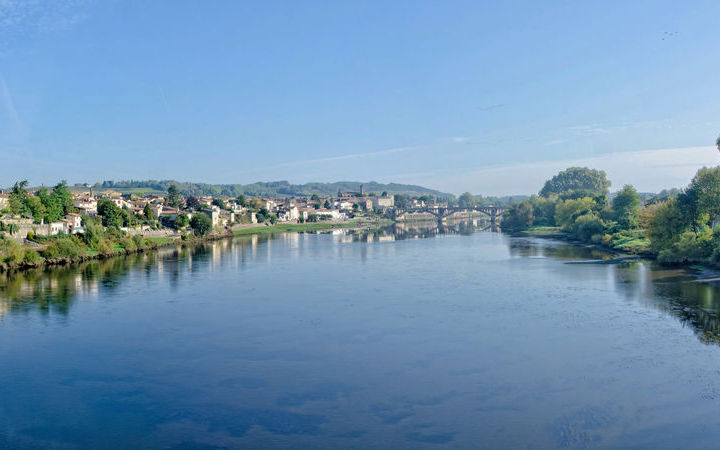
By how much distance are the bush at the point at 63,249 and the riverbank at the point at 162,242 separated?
142 millimetres

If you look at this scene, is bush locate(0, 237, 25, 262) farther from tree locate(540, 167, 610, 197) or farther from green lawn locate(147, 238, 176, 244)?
tree locate(540, 167, 610, 197)

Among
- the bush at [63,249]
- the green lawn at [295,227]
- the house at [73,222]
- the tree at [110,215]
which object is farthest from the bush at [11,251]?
the green lawn at [295,227]

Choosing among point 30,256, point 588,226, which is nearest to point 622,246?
point 588,226

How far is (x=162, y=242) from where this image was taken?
111ft

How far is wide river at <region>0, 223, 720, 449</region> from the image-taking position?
6809 millimetres

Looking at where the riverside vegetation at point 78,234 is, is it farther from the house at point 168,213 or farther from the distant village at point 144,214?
the house at point 168,213

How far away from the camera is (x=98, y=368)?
367 inches

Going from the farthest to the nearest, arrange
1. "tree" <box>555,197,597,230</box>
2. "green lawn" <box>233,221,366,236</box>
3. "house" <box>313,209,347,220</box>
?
"house" <box>313,209,347,220</box> < "green lawn" <box>233,221,366,236</box> < "tree" <box>555,197,597,230</box>

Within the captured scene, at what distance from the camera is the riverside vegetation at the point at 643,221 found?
2023 centimetres

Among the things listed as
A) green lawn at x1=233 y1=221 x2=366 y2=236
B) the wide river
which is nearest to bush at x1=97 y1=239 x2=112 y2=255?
the wide river

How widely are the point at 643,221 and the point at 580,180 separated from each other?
5073 centimetres

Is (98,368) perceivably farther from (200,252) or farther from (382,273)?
(200,252)

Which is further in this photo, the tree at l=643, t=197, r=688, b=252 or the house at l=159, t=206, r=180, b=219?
the house at l=159, t=206, r=180, b=219

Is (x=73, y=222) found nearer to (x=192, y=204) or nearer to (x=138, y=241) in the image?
(x=138, y=241)
